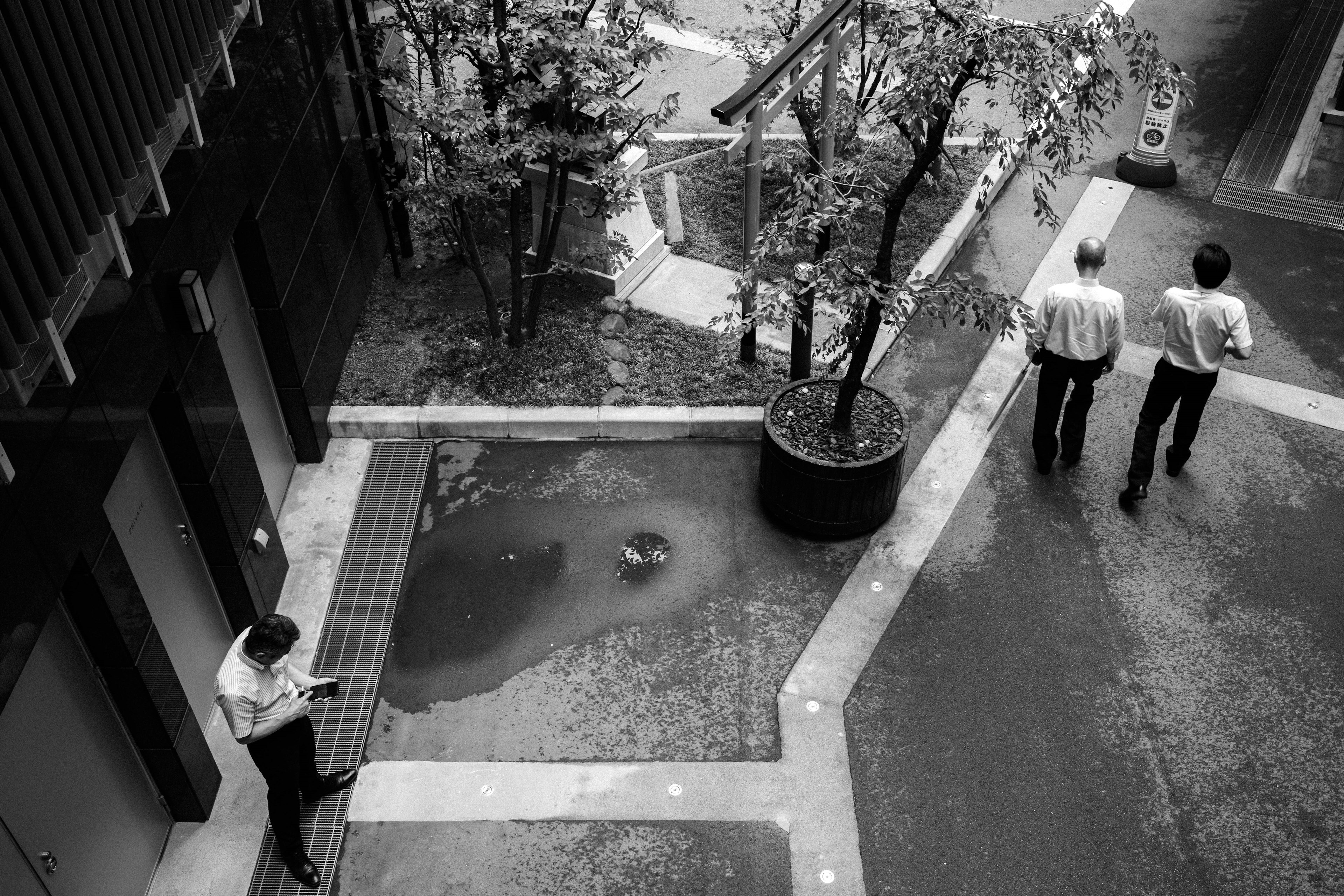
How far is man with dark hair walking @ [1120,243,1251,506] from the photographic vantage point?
26.7ft

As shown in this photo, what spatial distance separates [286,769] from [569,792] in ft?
5.39

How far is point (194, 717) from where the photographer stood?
6684mm

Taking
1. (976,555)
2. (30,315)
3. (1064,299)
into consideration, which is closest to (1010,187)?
(1064,299)

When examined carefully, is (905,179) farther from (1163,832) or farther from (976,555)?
(1163,832)

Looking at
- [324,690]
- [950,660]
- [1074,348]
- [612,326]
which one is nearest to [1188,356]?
[1074,348]

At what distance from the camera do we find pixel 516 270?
31.9ft

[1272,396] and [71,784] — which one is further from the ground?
[71,784]

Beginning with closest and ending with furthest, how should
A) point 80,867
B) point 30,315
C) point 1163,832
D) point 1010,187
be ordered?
point 30,315, point 80,867, point 1163,832, point 1010,187

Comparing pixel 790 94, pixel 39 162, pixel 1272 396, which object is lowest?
pixel 1272 396

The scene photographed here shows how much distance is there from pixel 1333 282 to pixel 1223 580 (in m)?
4.67

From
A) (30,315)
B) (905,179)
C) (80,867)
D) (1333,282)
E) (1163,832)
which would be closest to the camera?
(30,315)

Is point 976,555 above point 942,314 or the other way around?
the other way around

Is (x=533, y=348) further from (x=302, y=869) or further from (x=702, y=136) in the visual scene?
(x=302, y=869)

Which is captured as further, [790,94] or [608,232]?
[608,232]
